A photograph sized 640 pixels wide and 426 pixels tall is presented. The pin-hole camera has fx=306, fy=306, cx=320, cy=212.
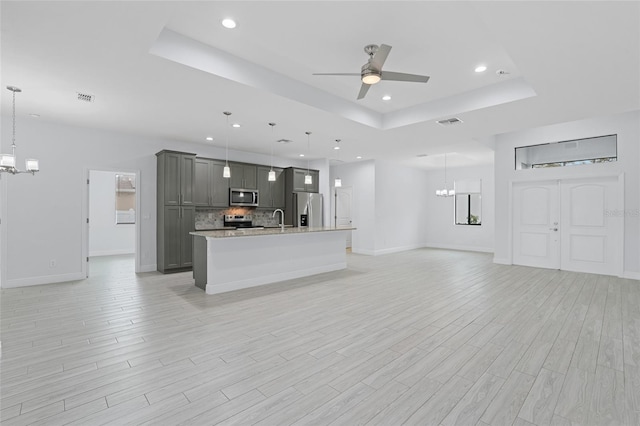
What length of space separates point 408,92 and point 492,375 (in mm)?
3878

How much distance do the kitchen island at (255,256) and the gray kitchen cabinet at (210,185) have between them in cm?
201

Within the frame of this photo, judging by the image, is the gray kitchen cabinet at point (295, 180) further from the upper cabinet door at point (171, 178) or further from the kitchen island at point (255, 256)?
the upper cabinet door at point (171, 178)

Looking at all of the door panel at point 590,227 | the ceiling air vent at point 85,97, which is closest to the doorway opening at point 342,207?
the door panel at point 590,227

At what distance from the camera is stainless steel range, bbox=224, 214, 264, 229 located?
787 cm

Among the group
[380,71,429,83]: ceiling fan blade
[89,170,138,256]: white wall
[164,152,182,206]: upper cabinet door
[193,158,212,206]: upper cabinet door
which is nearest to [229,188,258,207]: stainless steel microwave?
[193,158,212,206]: upper cabinet door

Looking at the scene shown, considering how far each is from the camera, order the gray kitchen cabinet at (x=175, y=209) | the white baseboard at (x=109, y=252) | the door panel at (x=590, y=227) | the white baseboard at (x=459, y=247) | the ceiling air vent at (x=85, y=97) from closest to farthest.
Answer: the ceiling air vent at (x=85, y=97)
the door panel at (x=590, y=227)
the gray kitchen cabinet at (x=175, y=209)
the white baseboard at (x=109, y=252)
the white baseboard at (x=459, y=247)

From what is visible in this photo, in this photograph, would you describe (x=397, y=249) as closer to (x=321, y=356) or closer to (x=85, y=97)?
(x=321, y=356)

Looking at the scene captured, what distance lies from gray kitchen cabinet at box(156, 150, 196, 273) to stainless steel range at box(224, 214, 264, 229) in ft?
3.96

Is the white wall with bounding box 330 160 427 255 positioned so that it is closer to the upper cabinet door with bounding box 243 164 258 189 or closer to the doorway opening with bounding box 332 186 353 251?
the doorway opening with bounding box 332 186 353 251

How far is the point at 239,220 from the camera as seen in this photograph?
8031mm

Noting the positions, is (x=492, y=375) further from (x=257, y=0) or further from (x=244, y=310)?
(x=257, y=0)

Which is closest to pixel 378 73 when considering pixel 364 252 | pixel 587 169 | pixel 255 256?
pixel 255 256

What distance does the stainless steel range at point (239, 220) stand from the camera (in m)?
7.87

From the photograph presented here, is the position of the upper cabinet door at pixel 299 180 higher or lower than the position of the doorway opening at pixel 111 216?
higher
